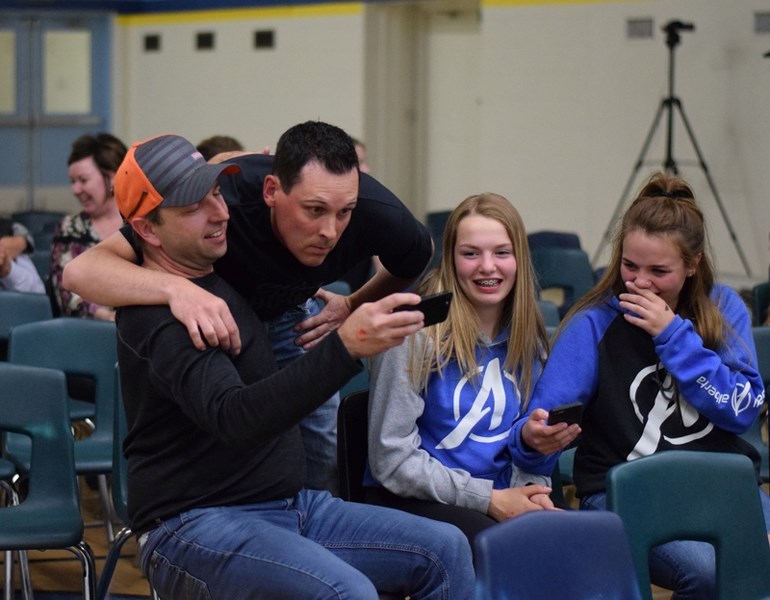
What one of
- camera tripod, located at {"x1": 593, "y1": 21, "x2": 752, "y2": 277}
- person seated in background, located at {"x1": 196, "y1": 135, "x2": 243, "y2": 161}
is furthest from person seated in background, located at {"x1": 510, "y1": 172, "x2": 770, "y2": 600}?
camera tripod, located at {"x1": 593, "y1": 21, "x2": 752, "y2": 277}

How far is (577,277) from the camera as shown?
548 cm

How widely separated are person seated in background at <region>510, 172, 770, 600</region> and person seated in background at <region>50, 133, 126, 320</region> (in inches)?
85.5

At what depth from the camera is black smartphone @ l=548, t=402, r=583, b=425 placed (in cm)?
248

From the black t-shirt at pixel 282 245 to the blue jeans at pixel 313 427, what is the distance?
0.07 m

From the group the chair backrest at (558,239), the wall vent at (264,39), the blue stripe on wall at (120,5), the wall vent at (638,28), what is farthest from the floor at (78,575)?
the blue stripe on wall at (120,5)

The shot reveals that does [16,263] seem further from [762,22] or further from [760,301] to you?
[762,22]

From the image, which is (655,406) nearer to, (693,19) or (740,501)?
(740,501)

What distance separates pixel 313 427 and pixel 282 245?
49 cm

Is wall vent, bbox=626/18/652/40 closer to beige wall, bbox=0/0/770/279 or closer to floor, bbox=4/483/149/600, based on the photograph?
beige wall, bbox=0/0/770/279

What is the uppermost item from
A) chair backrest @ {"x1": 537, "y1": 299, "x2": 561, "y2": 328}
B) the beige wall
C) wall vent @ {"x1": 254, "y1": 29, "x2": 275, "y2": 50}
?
wall vent @ {"x1": 254, "y1": 29, "x2": 275, "y2": 50}

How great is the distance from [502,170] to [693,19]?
1.92 metres

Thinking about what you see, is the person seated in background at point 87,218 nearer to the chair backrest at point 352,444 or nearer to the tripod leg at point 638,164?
the chair backrest at point 352,444

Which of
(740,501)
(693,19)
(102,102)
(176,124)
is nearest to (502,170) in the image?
(693,19)

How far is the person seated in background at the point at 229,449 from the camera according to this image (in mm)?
1970
